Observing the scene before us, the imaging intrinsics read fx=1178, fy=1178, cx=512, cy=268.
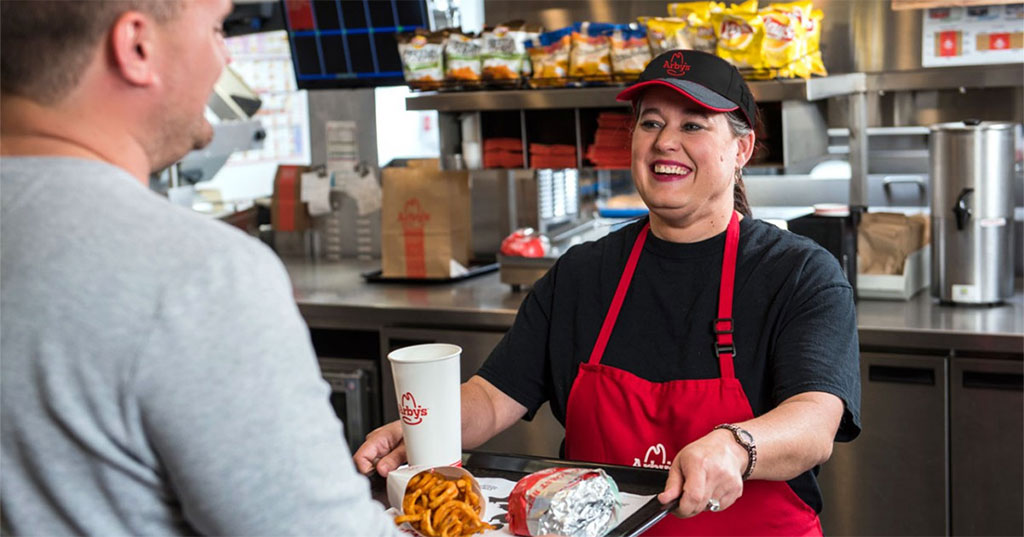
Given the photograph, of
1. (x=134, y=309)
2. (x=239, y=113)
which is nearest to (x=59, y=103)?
(x=134, y=309)

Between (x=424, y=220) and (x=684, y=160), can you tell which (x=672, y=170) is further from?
(x=424, y=220)

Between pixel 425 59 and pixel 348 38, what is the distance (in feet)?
2.35

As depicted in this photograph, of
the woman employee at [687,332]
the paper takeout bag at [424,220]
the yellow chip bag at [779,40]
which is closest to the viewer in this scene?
the woman employee at [687,332]

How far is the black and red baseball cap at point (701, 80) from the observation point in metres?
1.99

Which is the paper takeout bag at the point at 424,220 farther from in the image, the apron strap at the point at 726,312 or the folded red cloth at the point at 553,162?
the apron strap at the point at 726,312

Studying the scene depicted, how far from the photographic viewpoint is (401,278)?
4.07 m

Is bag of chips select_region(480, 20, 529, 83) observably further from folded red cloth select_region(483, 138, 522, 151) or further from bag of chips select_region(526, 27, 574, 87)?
folded red cloth select_region(483, 138, 522, 151)

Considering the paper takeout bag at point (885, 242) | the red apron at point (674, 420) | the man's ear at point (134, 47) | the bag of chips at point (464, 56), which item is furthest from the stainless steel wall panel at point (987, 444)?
the man's ear at point (134, 47)

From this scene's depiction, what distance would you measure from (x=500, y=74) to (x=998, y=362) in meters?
1.68

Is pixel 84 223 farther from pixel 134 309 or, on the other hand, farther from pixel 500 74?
pixel 500 74

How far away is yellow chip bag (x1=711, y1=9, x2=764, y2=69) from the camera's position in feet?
10.5

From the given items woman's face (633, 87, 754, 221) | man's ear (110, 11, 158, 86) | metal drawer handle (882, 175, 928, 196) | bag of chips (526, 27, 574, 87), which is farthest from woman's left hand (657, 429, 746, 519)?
metal drawer handle (882, 175, 928, 196)

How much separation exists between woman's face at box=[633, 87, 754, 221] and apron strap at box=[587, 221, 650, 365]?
0.27 feet

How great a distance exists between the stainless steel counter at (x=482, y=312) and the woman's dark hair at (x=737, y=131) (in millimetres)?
947
